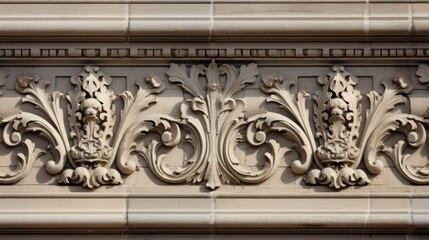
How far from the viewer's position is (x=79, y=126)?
11.5 metres

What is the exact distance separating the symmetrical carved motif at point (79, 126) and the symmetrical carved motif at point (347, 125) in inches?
36.6

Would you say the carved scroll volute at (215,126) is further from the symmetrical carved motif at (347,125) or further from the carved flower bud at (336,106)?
the carved flower bud at (336,106)

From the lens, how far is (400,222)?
11289mm

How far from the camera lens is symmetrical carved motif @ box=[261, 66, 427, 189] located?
451 inches

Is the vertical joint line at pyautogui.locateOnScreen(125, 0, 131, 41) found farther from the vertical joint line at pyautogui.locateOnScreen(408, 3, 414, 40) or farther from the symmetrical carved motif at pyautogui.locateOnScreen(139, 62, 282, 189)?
the vertical joint line at pyautogui.locateOnScreen(408, 3, 414, 40)

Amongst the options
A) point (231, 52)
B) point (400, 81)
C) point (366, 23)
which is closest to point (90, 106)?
point (231, 52)

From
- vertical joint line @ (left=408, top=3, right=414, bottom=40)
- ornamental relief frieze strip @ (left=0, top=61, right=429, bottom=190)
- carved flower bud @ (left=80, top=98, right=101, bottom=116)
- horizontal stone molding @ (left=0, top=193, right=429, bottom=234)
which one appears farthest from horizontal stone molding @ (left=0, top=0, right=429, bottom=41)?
horizontal stone molding @ (left=0, top=193, right=429, bottom=234)

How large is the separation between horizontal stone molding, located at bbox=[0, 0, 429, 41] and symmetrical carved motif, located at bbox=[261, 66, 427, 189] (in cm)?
29

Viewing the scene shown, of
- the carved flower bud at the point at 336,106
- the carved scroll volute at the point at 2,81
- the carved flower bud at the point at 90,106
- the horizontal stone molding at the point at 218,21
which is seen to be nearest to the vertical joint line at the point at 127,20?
the horizontal stone molding at the point at 218,21

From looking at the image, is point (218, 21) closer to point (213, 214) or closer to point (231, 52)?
point (231, 52)

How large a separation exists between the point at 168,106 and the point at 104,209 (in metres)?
0.80

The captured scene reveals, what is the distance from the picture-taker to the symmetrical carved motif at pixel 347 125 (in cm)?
1145

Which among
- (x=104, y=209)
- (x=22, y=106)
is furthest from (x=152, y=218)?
(x=22, y=106)

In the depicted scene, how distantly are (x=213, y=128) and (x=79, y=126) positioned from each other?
0.86m
